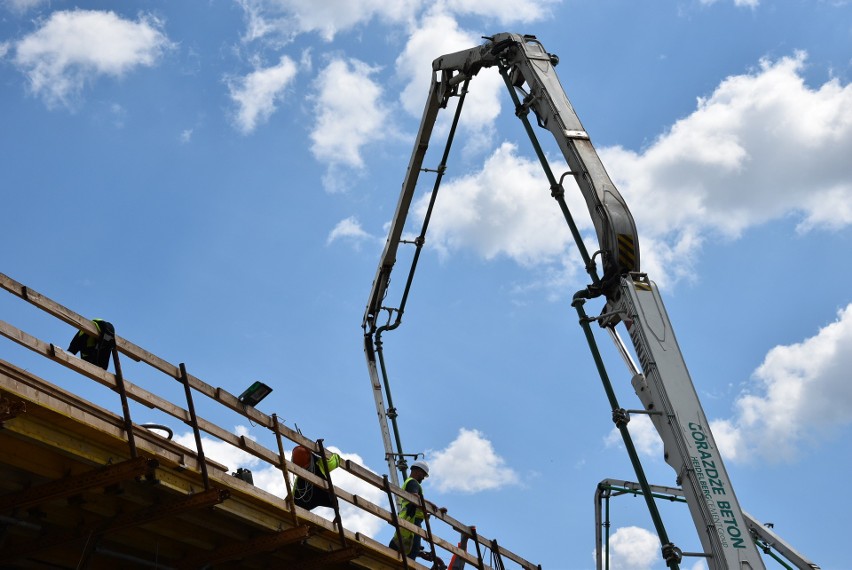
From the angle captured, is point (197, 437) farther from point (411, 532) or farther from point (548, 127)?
point (548, 127)

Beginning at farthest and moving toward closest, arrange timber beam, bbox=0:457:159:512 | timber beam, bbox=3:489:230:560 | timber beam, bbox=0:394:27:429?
timber beam, bbox=3:489:230:560 < timber beam, bbox=0:457:159:512 < timber beam, bbox=0:394:27:429

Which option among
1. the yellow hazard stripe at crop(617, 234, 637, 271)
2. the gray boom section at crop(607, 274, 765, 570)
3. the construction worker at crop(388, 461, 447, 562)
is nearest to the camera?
the gray boom section at crop(607, 274, 765, 570)

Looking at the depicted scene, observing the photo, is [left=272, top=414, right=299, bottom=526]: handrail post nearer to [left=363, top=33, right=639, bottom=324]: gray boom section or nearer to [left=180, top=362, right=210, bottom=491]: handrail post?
[left=180, top=362, right=210, bottom=491]: handrail post

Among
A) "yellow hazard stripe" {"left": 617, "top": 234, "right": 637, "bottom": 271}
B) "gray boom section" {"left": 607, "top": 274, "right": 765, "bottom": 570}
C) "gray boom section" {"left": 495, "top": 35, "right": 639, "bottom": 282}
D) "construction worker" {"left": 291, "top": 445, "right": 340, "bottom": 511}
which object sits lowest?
"gray boom section" {"left": 607, "top": 274, "right": 765, "bottom": 570}

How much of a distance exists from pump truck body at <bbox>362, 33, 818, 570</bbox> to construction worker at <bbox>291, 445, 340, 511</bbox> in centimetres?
329

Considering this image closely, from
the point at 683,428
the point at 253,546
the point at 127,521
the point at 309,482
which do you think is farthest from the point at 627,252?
the point at 127,521

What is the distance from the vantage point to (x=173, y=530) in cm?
1038

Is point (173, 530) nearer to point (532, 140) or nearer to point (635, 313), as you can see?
point (635, 313)

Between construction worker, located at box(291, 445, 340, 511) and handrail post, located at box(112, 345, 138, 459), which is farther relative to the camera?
construction worker, located at box(291, 445, 340, 511)

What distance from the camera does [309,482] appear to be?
11.5m

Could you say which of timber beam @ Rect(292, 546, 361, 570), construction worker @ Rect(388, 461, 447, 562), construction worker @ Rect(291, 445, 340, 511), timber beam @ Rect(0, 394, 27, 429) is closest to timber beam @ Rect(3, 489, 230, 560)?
timber beam @ Rect(0, 394, 27, 429)

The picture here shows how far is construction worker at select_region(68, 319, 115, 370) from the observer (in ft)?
28.3

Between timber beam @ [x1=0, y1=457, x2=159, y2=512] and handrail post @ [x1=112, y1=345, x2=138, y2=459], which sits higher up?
handrail post @ [x1=112, y1=345, x2=138, y2=459]

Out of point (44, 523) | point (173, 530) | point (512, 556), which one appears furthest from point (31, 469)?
point (512, 556)
